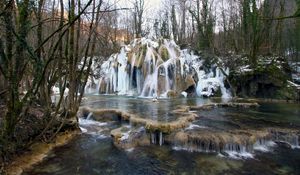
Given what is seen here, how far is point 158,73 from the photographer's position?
19656 millimetres

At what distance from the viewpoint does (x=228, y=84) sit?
62.6 ft

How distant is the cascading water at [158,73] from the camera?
19359 mm

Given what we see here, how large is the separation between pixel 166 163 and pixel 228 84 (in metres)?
14.4

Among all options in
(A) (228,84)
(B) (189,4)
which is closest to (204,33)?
(B) (189,4)

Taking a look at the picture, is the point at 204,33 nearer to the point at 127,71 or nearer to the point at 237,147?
the point at 127,71

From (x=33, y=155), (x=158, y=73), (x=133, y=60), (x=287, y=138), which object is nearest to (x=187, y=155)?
(x=287, y=138)

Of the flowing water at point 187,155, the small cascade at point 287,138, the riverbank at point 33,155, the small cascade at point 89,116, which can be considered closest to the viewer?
the riverbank at point 33,155

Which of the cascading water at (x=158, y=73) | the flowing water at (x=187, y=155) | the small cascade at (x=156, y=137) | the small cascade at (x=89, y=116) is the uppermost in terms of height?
the cascading water at (x=158, y=73)

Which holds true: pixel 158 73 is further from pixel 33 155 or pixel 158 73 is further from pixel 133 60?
pixel 33 155

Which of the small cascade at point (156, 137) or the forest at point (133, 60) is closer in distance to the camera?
the forest at point (133, 60)

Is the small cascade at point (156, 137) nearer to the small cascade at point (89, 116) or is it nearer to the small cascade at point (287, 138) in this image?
the small cascade at point (287, 138)

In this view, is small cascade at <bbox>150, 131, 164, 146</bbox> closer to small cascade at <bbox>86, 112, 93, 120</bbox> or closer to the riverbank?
the riverbank

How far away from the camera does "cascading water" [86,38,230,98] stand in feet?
63.5

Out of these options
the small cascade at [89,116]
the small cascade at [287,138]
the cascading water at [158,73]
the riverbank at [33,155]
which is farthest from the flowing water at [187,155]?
the cascading water at [158,73]
